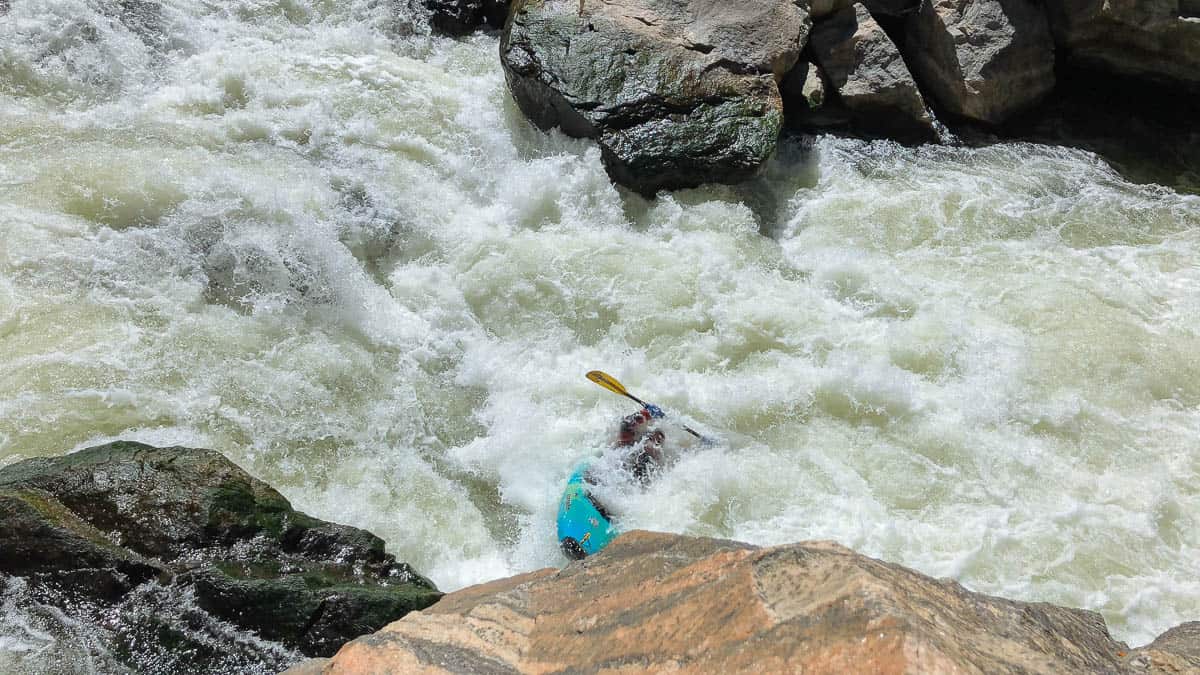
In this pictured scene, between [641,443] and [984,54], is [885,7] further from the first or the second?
[641,443]

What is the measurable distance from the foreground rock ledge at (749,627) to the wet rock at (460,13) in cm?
683

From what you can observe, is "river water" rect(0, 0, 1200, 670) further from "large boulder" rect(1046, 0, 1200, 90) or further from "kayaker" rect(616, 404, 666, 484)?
"large boulder" rect(1046, 0, 1200, 90)

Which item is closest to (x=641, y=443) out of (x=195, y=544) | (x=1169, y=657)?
(x=195, y=544)

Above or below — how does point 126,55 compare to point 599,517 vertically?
above

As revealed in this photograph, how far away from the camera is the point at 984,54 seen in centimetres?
713

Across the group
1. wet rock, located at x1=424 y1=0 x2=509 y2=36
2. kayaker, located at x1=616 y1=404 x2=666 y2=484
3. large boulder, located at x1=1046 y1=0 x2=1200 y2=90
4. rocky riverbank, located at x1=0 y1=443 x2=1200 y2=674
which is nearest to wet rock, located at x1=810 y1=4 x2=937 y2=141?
large boulder, located at x1=1046 y1=0 x2=1200 y2=90

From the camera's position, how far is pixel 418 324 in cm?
541

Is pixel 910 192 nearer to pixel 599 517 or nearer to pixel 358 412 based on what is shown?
pixel 599 517

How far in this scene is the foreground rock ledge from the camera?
154 cm

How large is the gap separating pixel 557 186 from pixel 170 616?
13.8 ft

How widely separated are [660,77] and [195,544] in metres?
4.85

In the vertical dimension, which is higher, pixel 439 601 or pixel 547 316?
pixel 439 601

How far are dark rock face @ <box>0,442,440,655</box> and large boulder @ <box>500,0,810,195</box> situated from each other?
383 centimetres

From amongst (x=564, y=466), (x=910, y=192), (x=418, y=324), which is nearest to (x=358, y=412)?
(x=418, y=324)
